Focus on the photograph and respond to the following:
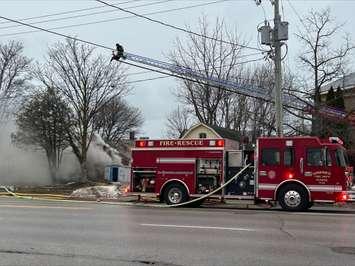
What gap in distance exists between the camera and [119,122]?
74.0m

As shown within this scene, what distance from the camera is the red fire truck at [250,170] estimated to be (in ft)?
70.1

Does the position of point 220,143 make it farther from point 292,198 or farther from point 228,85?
point 228,85

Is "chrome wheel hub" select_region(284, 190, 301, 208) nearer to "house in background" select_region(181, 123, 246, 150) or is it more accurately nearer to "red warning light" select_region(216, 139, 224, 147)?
"red warning light" select_region(216, 139, 224, 147)

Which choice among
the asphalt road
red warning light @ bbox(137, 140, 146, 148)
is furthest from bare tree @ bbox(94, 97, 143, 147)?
the asphalt road

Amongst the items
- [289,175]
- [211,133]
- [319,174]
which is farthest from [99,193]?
[319,174]

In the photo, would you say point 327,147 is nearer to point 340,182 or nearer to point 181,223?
point 340,182

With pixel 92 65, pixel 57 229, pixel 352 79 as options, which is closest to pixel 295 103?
pixel 92 65

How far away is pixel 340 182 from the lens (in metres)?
21.2

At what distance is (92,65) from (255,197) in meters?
23.1

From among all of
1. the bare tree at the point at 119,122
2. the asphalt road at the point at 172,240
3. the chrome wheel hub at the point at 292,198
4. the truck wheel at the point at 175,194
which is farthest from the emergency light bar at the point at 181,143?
the bare tree at the point at 119,122

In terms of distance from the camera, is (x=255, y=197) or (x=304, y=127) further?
(x=304, y=127)

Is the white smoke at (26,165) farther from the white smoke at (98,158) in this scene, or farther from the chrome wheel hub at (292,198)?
the chrome wheel hub at (292,198)

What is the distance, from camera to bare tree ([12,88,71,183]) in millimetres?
41906

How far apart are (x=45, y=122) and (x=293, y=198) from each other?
24.5 metres
